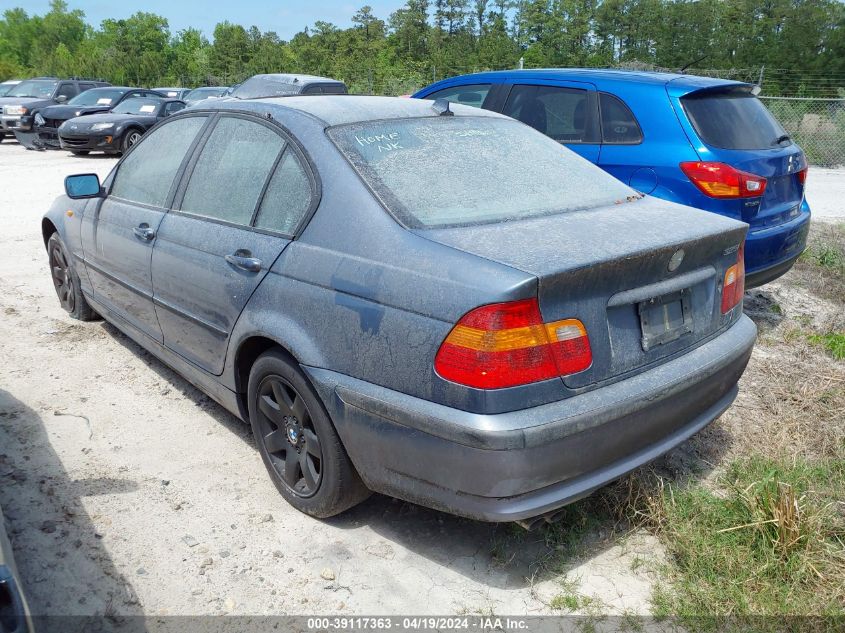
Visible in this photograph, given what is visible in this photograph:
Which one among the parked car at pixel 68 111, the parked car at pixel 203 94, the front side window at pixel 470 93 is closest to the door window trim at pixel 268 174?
the front side window at pixel 470 93

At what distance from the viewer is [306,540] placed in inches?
116

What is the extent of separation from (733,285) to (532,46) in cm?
5419

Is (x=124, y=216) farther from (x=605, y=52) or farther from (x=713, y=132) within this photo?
(x=605, y=52)

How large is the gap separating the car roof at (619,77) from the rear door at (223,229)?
2894 mm

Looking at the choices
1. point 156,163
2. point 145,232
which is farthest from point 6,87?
point 145,232

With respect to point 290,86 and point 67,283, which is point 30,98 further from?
point 67,283

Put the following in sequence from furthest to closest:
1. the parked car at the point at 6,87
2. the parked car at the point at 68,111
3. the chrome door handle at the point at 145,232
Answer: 1. the parked car at the point at 6,87
2. the parked car at the point at 68,111
3. the chrome door handle at the point at 145,232

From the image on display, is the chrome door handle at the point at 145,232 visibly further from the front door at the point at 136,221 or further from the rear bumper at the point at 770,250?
the rear bumper at the point at 770,250

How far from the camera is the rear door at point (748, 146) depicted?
15.0 ft

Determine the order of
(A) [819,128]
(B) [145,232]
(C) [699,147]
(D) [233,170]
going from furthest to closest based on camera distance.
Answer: (A) [819,128], (C) [699,147], (B) [145,232], (D) [233,170]

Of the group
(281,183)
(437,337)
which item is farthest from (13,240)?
(437,337)

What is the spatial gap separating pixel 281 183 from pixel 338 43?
54244 millimetres

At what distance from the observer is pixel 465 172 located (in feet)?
10.0

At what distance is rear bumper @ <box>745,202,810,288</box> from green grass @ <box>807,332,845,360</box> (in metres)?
0.52
